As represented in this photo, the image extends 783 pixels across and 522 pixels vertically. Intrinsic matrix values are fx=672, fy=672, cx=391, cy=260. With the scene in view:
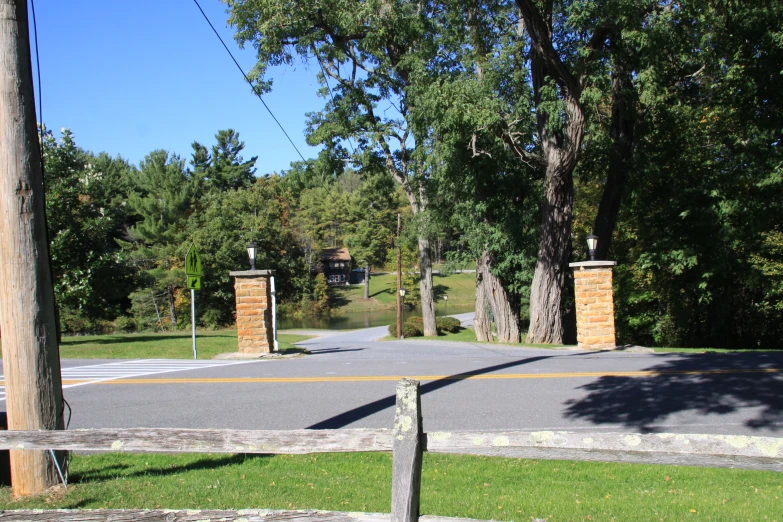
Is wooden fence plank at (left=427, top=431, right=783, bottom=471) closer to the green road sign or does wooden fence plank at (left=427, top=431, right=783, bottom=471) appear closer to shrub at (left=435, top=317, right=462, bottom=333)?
the green road sign

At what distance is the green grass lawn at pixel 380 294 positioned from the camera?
81.8 metres

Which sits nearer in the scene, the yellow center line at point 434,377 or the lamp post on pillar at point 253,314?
the yellow center line at point 434,377

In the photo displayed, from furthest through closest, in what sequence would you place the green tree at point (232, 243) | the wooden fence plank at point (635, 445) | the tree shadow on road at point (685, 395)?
the green tree at point (232, 243) < the tree shadow on road at point (685, 395) < the wooden fence plank at point (635, 445)

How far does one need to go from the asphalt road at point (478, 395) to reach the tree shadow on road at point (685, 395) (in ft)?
0.05

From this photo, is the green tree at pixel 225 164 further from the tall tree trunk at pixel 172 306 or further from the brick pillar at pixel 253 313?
the brick pillar at pixel 253 313

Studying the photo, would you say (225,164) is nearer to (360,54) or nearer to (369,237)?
(369,237)

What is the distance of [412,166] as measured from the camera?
92.4 feet

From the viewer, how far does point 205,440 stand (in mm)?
4520

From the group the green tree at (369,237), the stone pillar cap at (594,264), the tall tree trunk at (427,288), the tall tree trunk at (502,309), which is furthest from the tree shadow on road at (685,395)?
the green tree at (369,237)

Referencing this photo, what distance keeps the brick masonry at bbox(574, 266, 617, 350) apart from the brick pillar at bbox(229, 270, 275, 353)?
7.42m

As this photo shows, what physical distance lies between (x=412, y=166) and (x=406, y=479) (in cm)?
2499

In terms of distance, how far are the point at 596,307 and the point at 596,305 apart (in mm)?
48

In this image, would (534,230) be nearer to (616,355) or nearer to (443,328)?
(616,355)

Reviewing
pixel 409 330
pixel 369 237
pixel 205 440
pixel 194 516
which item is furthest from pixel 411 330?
pixel 369 237
